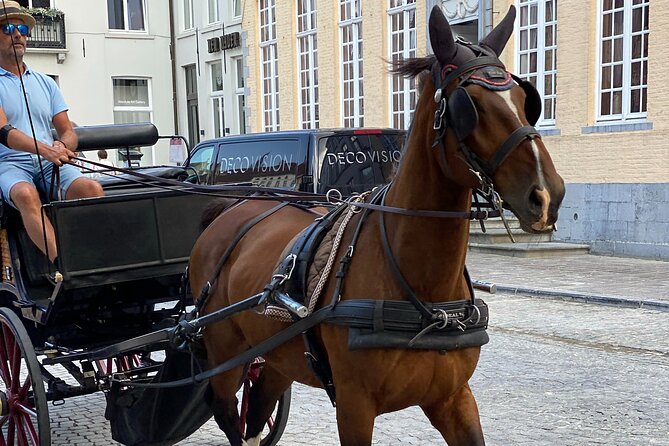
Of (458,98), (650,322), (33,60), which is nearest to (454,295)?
(458,98)

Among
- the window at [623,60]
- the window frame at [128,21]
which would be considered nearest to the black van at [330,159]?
the window at [623,60]

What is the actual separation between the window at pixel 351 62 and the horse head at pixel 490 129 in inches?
700

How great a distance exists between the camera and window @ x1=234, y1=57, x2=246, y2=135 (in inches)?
1045

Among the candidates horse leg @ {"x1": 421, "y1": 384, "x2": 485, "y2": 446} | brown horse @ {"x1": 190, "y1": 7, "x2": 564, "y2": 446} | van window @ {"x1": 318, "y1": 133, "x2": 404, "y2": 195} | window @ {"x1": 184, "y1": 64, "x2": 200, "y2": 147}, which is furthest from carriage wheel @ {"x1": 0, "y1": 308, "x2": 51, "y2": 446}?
window @ {"x1": 184, "y1": 64, "x2": 200, "y2": 147}

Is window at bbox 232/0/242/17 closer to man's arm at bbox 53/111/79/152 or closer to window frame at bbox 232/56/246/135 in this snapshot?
window frame at bbox 232/56/246/135

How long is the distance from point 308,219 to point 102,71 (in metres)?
26.2

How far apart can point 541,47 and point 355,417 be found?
13867mm

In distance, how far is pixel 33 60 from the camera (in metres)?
28.0

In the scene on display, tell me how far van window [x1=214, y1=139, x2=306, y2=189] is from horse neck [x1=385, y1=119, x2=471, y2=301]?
7715 millimetres

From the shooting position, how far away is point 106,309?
5488mm

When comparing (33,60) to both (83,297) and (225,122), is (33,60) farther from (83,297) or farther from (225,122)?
(83,297)

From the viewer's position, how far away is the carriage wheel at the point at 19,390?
4.75 metres

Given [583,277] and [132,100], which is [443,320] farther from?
[132,100]

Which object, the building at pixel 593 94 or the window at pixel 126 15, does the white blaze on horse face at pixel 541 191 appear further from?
the window at pixel 126 15
